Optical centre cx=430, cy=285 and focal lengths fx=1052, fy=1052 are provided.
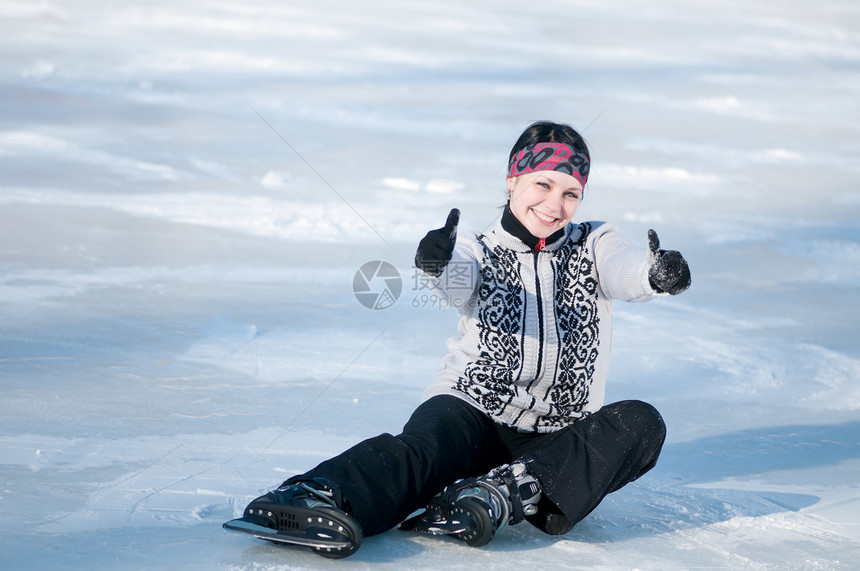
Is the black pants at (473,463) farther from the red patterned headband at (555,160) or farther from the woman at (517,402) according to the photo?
the red patterned headband at (555,160)

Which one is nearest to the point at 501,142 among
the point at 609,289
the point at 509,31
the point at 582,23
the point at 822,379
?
the point at 822,379

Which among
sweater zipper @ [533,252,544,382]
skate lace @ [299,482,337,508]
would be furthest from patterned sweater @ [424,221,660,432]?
skate lace @ [299,482,337,508]

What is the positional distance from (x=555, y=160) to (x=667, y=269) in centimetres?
44

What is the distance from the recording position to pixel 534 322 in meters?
2.39

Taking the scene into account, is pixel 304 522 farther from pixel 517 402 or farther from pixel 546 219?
pixel 546 219

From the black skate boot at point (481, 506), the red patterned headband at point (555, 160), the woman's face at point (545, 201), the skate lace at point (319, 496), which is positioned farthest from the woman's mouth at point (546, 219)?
the skate lace at point (319, 496)

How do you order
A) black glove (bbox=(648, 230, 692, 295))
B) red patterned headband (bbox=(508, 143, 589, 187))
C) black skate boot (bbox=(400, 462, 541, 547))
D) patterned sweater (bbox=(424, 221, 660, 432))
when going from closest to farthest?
black skate boot (bbox=(400, 462, 541, 547)) → black glove (bbox=(648, 230, 692, 295)) → patterned sweater (bbox=(424, 221, 660, 432)) → red patterned headband (bbox=(508, 143, 589, 187))

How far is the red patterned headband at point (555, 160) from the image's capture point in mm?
2488

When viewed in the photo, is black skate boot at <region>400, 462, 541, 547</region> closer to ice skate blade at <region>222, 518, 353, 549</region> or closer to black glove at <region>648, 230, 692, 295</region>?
ice skate blade at <region>222, 518, 353, 549</region>

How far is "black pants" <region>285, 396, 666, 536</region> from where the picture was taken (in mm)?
2037

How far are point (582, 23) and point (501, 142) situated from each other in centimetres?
832

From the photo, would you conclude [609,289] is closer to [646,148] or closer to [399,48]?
[646,148]

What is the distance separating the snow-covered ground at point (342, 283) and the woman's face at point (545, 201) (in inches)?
25.9

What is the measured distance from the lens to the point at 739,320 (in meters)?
4.27
